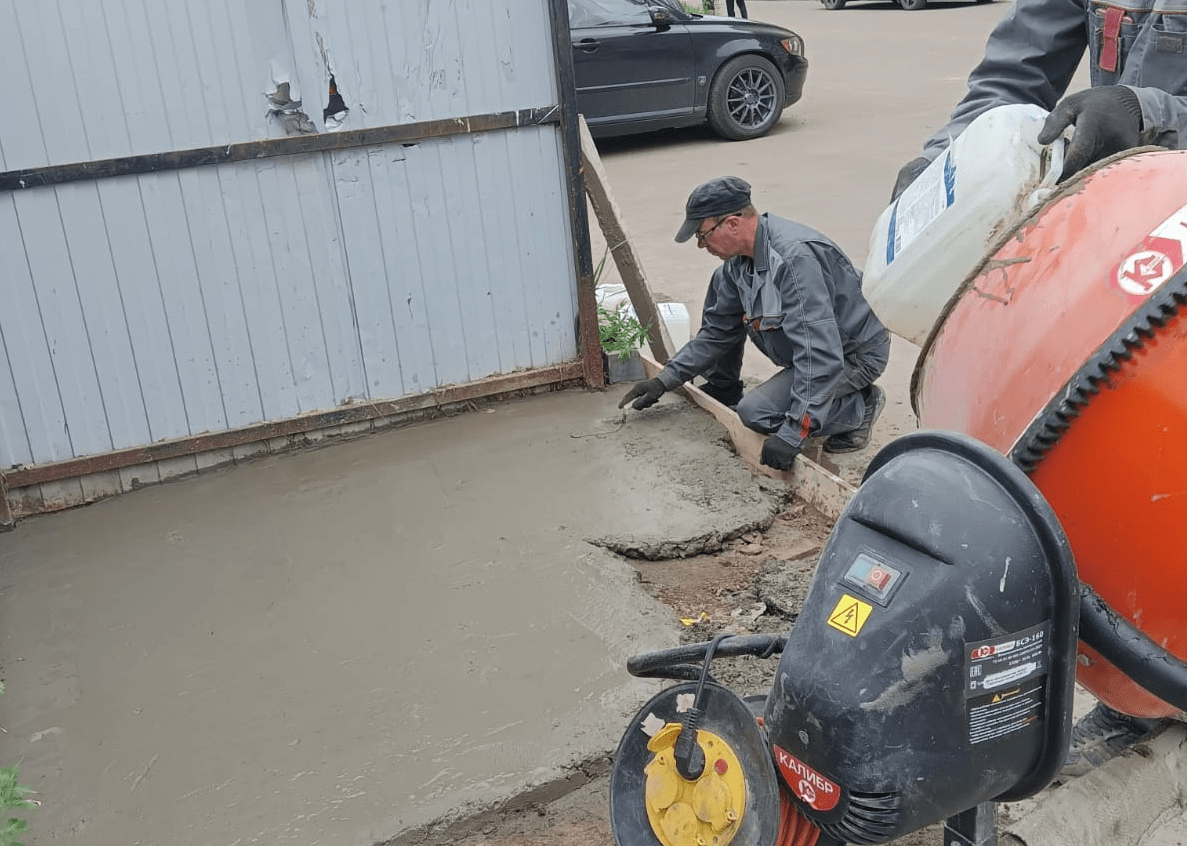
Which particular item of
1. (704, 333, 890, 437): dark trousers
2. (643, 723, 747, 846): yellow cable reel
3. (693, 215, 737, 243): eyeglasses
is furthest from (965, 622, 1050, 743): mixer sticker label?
(693, 215, 737, 243): eyeglasses

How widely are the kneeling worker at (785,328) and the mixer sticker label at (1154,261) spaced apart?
2562 mm

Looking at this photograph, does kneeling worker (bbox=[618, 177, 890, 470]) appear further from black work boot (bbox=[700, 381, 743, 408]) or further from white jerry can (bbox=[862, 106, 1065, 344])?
white jerry can (bbox=[862, 106, 1065, 344])

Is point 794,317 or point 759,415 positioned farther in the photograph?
point 759,415

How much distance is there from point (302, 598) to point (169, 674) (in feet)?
1.54

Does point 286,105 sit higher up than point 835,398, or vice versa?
point 286,105

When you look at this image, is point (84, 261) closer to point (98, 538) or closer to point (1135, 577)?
point (98, 538)

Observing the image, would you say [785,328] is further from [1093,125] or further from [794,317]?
[1093,125]

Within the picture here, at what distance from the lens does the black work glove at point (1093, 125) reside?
4.93 ft

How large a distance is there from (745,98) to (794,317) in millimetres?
6519

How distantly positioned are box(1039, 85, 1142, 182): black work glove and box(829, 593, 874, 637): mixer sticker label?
0.76 meters

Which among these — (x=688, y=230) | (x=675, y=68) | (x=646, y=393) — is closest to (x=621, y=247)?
(x=688, y=230)

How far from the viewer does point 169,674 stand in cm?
305

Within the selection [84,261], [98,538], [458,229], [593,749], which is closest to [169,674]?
[98,538]

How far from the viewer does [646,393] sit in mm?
4359
